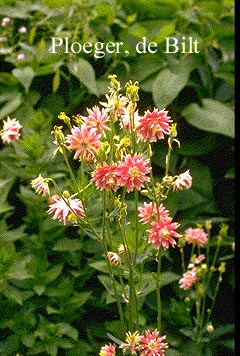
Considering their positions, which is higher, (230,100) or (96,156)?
(96,156)

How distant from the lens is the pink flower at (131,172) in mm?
1092

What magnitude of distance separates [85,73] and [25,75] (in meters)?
0.18

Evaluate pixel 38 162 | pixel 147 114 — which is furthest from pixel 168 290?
pixel 147 114

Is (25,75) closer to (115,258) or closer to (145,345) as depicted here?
(115,258)

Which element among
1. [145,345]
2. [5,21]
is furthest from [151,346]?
[5,21]

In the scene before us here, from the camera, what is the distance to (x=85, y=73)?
2.06 meters

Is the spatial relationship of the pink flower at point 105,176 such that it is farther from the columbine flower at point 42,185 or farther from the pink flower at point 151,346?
the pink flower at point 151,346

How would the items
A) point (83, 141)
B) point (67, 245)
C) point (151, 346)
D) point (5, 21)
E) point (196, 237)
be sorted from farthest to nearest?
point (5, 21) → point (67, 245) → point (196, 237) → point (151, 346) → point (83, 141)

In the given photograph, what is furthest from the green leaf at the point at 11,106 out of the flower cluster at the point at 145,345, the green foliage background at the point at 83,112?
the flower cluster at the point at 145,345

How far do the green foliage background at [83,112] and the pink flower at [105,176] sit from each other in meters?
0.68

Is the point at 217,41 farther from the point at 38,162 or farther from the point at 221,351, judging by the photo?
the point at 221,351

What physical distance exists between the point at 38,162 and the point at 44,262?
0.86 feet

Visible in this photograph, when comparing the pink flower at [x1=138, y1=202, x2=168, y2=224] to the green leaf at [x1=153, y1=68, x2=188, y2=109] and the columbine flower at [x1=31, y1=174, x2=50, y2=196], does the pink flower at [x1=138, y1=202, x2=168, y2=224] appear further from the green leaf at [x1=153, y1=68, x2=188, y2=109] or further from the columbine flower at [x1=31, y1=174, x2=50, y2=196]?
the green leaf at [x1=153, y1=68, x2=188, y2=109]

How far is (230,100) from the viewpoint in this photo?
2.24 m
